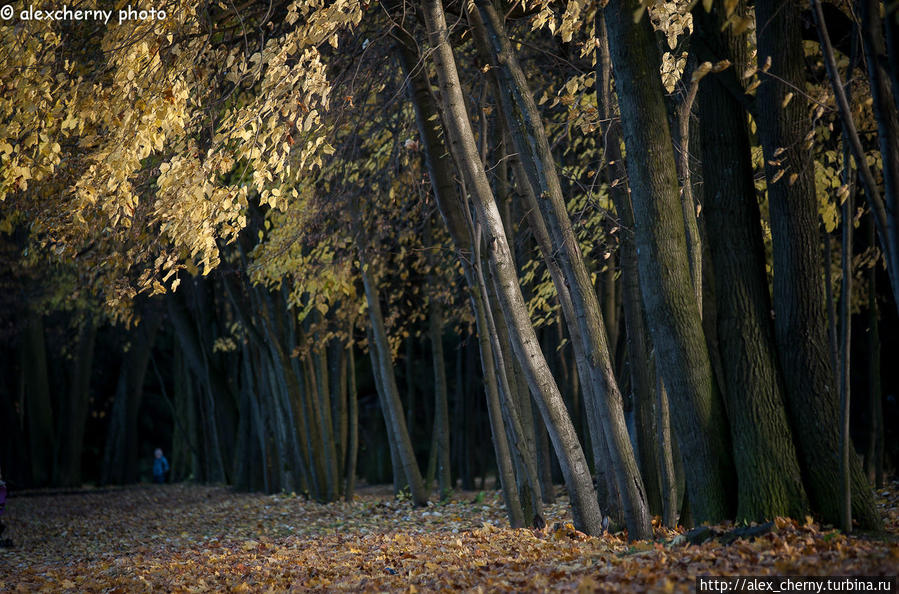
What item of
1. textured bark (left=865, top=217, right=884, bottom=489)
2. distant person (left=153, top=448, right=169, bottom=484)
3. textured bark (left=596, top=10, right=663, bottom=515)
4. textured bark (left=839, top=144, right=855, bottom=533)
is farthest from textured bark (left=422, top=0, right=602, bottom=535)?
distant person (left=153, top=448, right=169, bottom=484)

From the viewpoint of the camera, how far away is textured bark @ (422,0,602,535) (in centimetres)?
745

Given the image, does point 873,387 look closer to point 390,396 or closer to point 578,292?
point 578,292

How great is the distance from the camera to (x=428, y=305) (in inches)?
634

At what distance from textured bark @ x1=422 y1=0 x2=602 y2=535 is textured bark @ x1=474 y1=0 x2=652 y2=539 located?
35 centimetres

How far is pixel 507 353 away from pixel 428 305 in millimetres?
6651

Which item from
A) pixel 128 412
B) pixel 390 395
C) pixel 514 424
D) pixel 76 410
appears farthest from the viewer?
pixel 128 412

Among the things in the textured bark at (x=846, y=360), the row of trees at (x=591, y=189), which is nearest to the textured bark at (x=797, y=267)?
the row of trees at (x=591, y=189)

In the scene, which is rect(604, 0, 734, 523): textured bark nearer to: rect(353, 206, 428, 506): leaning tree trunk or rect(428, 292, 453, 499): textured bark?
rect(353, 206, 428, 506): leaning tree trunk

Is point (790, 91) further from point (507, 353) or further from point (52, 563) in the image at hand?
point (52, 563)

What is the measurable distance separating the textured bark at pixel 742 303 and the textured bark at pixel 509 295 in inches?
72.7

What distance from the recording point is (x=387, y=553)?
763cm

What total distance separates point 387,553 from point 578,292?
9.73ft

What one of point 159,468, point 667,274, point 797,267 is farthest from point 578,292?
point 159,468

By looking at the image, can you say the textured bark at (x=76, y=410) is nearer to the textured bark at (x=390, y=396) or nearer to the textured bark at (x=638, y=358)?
the textured bark at (x=390, y=396)
